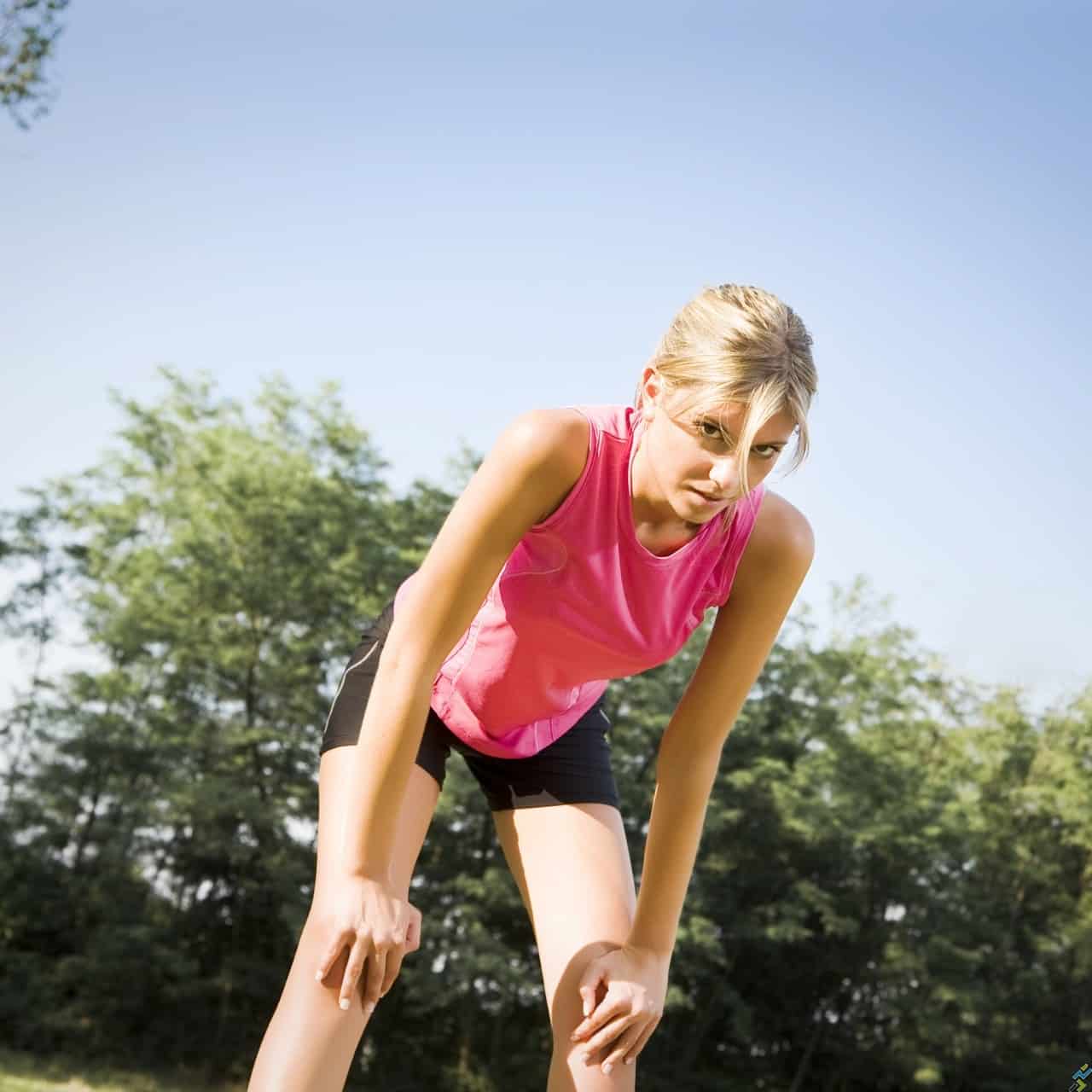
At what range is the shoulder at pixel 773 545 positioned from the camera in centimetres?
250

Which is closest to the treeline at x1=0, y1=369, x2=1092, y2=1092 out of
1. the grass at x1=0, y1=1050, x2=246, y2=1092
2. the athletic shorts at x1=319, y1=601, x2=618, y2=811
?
the grass at x1=0, y1=1050, x2=246, y2=1092

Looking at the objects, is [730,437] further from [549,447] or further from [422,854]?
[422,854]

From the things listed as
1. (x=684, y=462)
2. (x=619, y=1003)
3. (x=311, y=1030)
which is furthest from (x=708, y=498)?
(x=311, y=1030)

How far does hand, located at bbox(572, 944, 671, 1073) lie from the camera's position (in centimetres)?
244

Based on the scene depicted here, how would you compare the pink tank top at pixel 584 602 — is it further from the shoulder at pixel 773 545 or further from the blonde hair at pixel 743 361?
the blonde hair at pixel 743 361

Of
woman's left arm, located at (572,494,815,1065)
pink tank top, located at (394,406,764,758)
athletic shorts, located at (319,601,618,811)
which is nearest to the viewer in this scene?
pink tank top, located at (394,406,764,758)

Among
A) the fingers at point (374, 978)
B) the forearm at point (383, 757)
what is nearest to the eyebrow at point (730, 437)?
the forearm at point (383, 757)

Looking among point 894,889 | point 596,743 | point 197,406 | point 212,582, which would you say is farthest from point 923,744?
point 596,743

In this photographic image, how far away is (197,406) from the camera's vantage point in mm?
30062

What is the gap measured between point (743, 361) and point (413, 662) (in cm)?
78

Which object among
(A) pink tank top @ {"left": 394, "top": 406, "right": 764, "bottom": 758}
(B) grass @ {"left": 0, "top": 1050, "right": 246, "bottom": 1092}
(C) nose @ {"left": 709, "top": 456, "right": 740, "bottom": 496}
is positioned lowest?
(B) grass @ {"left": 0, "top": 1050, "right": 246, "bottom": 1092}

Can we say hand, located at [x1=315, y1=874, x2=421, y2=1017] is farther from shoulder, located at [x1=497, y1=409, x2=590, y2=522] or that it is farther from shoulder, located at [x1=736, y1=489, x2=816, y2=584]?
shoulder, located at [x1=736, y1=489, x2=816, y2=584]

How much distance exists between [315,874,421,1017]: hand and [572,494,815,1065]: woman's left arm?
17.3 inches

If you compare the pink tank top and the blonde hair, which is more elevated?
the blonde hair
